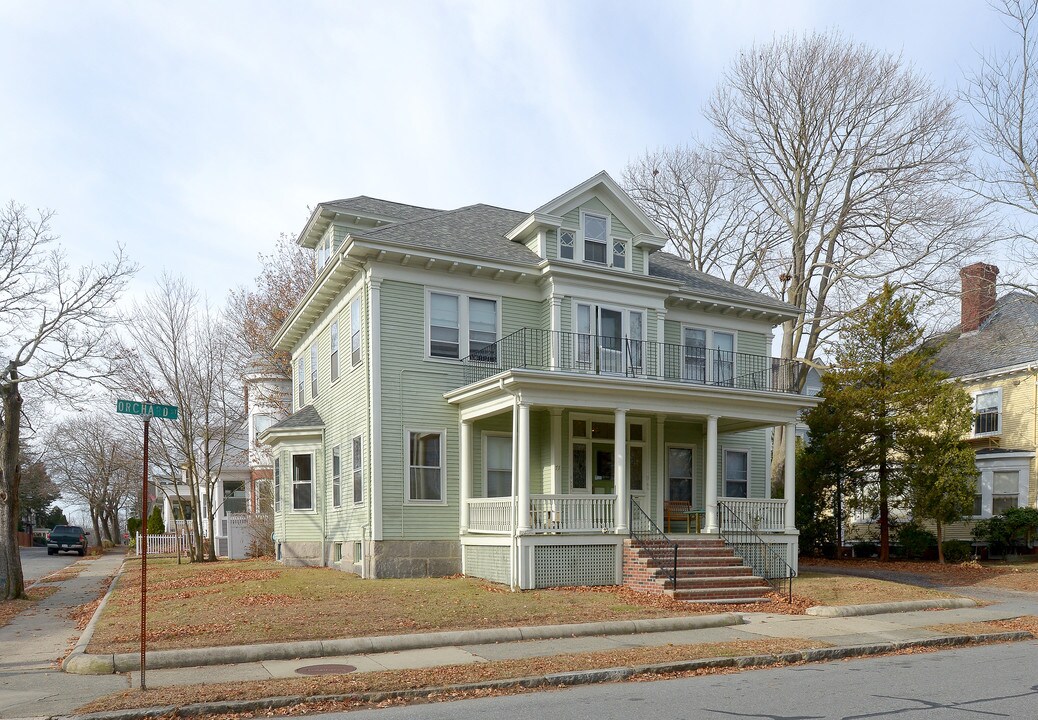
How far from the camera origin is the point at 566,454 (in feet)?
66.7

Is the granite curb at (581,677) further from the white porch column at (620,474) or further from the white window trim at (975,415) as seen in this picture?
the white window trim at (975,415)

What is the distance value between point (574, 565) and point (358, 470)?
5.97m

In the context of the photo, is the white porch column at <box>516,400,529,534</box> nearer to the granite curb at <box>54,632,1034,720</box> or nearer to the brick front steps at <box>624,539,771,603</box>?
the brick front steps at <box>624,539,771,603</box>

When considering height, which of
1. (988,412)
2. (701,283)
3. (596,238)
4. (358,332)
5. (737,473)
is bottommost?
(737,473)

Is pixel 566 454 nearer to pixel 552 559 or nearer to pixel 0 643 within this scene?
pixel 552 559

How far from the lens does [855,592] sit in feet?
57.3

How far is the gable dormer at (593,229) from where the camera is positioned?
20.9 metres

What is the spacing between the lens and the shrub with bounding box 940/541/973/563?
27.2 metres

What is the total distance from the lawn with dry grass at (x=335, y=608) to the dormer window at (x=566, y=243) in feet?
26.8

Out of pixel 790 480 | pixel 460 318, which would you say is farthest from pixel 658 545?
pixel 460 318

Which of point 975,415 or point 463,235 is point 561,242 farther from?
point 975,415

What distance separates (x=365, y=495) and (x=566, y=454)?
4.82m

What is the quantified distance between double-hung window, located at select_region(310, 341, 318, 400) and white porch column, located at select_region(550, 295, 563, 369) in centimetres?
848

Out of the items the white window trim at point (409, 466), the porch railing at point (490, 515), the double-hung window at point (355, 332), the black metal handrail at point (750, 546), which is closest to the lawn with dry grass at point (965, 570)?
the black metal handrail at point (750, 546)
